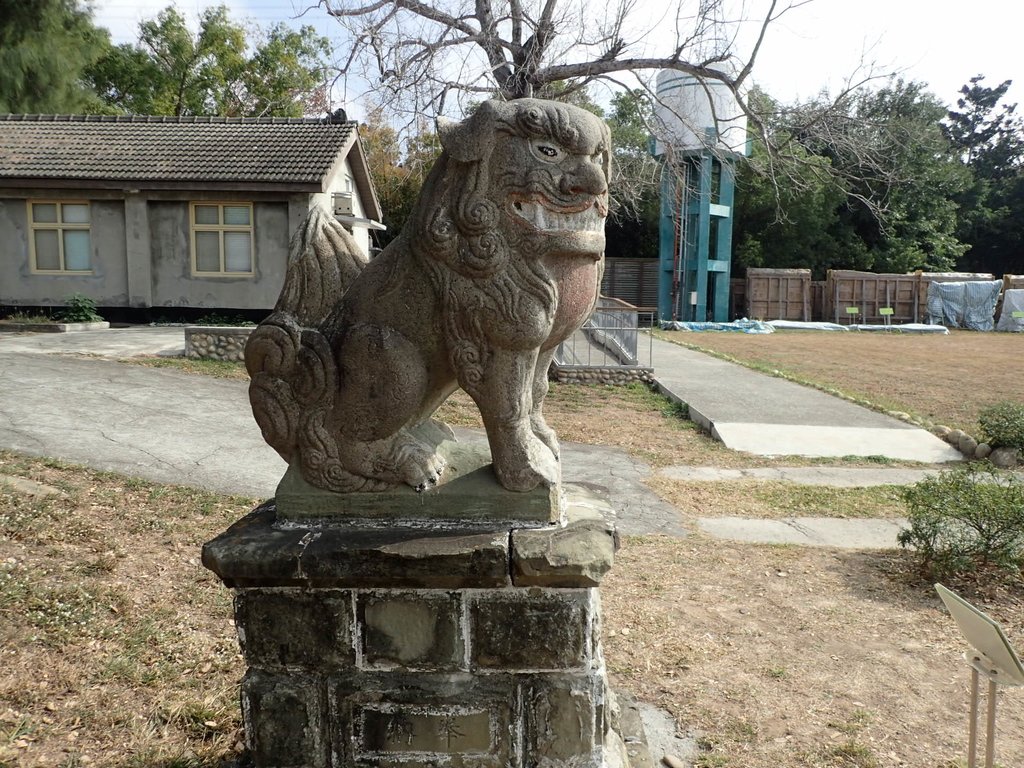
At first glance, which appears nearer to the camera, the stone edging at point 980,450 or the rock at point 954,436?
the stone edging at point 980,450

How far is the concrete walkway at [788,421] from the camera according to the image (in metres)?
8.02

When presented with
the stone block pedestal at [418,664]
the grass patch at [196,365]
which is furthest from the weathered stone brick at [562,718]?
the grass patch at [196,365]

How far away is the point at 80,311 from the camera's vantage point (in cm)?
1434

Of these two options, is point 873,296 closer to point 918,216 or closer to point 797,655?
point 918,216

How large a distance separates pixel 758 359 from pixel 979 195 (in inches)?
894

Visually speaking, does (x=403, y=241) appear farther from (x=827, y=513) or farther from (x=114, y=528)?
(x=827, y=513)

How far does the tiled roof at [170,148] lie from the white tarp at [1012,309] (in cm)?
2212

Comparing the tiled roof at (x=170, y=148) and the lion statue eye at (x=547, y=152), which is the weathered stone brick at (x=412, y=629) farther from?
the tiled roof at (x=170, y=148)

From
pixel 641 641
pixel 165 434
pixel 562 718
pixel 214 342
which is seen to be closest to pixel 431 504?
pixel 562 718

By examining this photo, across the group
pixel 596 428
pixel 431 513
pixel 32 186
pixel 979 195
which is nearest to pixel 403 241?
pixel 431 513

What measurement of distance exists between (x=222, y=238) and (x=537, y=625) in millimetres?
13726

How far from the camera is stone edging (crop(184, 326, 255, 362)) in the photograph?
435 inches

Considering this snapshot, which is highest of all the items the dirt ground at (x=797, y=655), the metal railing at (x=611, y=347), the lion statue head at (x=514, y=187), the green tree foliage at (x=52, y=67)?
the green tree foliage at (x=52, y=67)

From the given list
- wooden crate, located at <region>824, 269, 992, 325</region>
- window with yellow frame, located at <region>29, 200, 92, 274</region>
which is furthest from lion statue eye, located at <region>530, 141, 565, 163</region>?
wooden crate, located at <region>824, 269, 992, 325</region>
